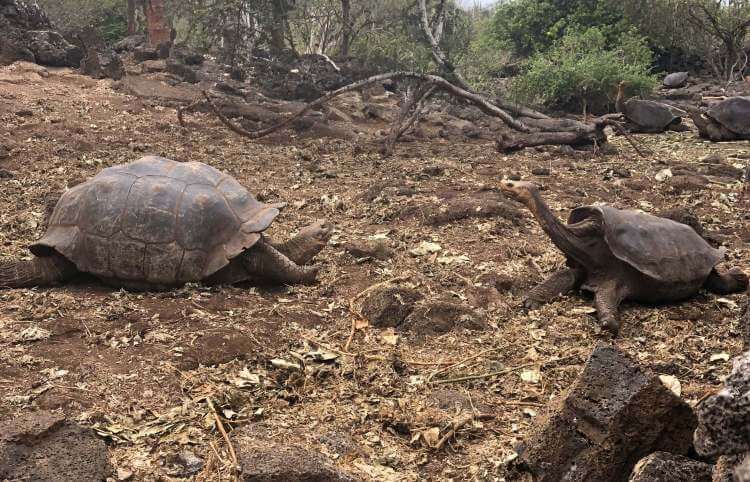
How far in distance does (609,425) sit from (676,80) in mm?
15796

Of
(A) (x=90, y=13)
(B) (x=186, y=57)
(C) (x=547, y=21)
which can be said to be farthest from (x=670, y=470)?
(A) (x=90, y=13)

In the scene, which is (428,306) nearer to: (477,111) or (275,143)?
(275,143)

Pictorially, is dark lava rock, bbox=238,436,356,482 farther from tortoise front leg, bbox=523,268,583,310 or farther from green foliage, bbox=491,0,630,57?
green foliage, bbox=491,0,630,57

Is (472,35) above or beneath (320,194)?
above

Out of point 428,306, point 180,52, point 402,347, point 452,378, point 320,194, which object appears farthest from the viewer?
point 180,52

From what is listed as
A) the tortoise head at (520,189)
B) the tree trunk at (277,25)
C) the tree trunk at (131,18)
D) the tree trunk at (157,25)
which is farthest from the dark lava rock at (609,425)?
the tree trunk at (131,18)

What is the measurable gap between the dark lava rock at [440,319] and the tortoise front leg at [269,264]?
928 millimetres

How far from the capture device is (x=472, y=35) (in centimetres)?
2120

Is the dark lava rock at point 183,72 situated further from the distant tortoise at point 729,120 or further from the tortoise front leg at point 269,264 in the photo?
the tortoise front leg at point 269,264

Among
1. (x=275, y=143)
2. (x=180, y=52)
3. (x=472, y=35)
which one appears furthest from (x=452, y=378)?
(x=472, y=35)

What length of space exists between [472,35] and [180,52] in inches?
395

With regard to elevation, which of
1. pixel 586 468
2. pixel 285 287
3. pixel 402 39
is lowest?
pixel 285 287

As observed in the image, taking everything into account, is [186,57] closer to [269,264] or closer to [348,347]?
[269,264]

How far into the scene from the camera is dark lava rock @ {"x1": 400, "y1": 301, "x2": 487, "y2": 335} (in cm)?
383
